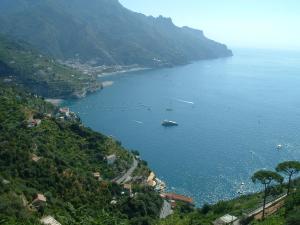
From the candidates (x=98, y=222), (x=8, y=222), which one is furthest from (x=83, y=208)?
(x=8, y=222)

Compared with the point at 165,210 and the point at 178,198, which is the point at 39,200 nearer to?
the point at 165,210

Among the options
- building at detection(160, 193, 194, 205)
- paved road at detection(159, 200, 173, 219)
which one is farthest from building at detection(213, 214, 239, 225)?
building at detection(160, 193, 194, 205)

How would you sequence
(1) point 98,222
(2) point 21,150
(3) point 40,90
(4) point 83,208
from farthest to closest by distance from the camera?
(3) point 40,90 < (2) point 21,150 < (4) point 83,208 < (1) point 98,222

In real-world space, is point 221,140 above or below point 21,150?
below

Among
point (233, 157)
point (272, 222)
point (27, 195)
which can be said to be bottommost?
point (233, 157)

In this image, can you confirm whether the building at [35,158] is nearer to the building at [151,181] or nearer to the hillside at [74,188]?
the hillside at [74,188]

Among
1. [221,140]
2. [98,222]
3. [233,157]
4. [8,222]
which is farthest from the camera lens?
[221,140]

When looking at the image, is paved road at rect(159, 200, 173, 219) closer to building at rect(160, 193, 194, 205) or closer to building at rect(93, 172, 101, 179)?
building at rect(160, 193, 194, 205)

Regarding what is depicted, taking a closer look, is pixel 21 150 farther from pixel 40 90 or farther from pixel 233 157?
pixel 40 90
